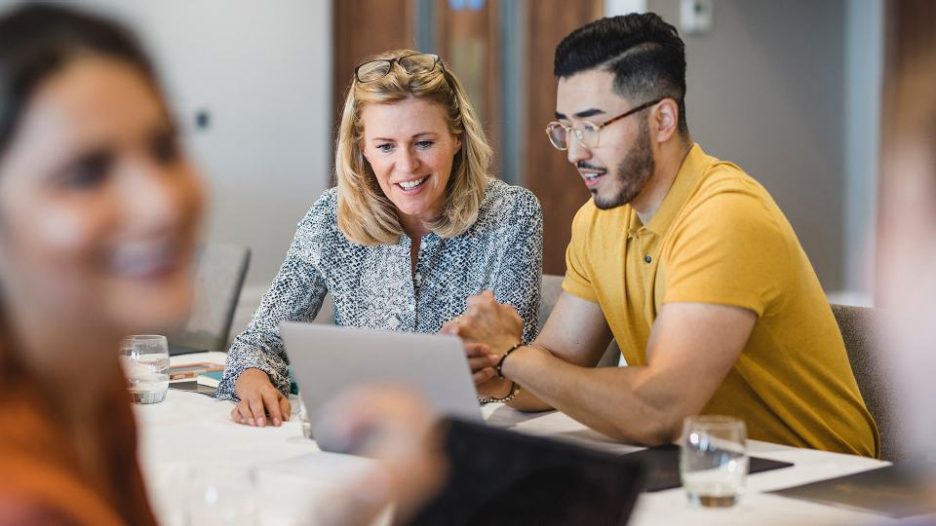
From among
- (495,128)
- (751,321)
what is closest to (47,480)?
(751,321)

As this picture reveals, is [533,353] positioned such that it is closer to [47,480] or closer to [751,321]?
[751,321]

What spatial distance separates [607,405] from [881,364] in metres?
0.61

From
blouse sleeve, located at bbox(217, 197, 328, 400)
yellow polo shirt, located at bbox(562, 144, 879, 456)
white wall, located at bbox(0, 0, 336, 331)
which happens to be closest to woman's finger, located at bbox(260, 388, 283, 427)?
blouse sleeve, located at bbox(217, 197, 328, 400)

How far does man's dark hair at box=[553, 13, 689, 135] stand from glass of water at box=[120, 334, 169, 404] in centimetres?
88

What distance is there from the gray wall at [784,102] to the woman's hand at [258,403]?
387cm

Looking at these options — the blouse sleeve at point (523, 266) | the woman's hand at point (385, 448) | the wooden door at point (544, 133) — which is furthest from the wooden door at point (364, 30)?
the woman's hand at point (385, 448)

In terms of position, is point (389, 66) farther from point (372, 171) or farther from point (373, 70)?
point (372, 171)

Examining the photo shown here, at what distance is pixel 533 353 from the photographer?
6.14ft

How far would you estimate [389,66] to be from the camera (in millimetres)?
2398

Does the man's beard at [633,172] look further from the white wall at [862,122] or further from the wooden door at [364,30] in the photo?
the white wall at [862,122]

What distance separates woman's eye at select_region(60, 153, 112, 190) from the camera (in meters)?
0.51

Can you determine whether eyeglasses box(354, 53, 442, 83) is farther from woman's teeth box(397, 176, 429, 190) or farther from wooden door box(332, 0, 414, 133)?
wooden door box(332, 0, 414, 133)

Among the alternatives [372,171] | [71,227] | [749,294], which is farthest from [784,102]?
[71,227]

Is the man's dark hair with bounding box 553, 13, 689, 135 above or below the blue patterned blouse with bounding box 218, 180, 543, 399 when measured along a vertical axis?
above
